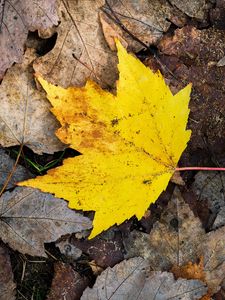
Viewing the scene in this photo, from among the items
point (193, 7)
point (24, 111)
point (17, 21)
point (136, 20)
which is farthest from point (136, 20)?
point (24, 111)

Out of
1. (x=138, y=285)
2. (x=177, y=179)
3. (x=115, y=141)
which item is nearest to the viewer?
(x=115, y=141)

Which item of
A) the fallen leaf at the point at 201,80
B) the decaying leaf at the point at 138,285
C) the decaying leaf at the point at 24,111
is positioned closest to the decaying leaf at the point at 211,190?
the fallen leaf at the point at 201,80

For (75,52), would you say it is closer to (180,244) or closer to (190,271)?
(180,244)

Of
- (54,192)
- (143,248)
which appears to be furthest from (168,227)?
(54,192)

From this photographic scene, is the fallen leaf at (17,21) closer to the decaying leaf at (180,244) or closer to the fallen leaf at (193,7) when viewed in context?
the fallen leaf at (193,7)

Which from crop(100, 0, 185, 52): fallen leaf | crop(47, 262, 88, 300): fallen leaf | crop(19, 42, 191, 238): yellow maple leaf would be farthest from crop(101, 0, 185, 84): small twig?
crop(47, 262, 88, 300): fallen leaf

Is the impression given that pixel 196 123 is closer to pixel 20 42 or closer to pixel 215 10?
pixel 215 10
